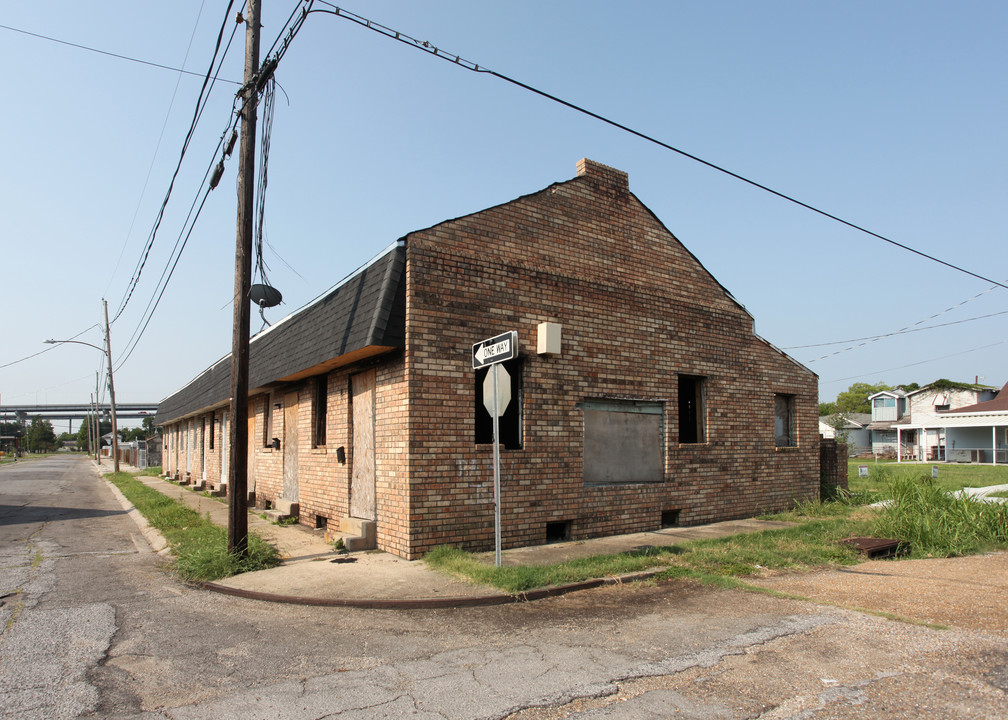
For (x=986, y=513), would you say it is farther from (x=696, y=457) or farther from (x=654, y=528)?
(x=654, y=528)

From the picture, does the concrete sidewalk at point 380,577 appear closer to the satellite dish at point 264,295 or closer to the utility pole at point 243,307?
the utility pole at point 243,307

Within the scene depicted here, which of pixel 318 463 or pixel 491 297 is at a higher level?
pixel 491 297

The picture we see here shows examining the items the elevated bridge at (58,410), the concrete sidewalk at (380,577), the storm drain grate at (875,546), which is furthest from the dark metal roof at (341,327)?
the elevated bridge at (58,410)

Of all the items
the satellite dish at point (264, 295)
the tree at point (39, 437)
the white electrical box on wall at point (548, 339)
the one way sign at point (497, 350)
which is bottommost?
the tree at point (39, 437)

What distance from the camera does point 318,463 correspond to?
11.8 m

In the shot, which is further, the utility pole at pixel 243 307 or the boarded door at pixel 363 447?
the boarded door at pixel 363 447

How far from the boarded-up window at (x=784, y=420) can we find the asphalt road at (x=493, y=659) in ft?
25.7

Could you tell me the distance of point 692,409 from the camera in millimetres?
12469

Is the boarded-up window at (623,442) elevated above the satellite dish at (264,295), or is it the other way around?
the satellite dish at (264,295)

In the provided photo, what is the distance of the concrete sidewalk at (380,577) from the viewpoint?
22.0ft

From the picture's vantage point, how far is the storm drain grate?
919cm

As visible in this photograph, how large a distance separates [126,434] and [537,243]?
6196 inches

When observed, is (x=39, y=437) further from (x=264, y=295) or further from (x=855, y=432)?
(x=264, y=295)

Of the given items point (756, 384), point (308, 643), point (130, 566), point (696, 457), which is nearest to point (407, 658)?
point (308, 643)
